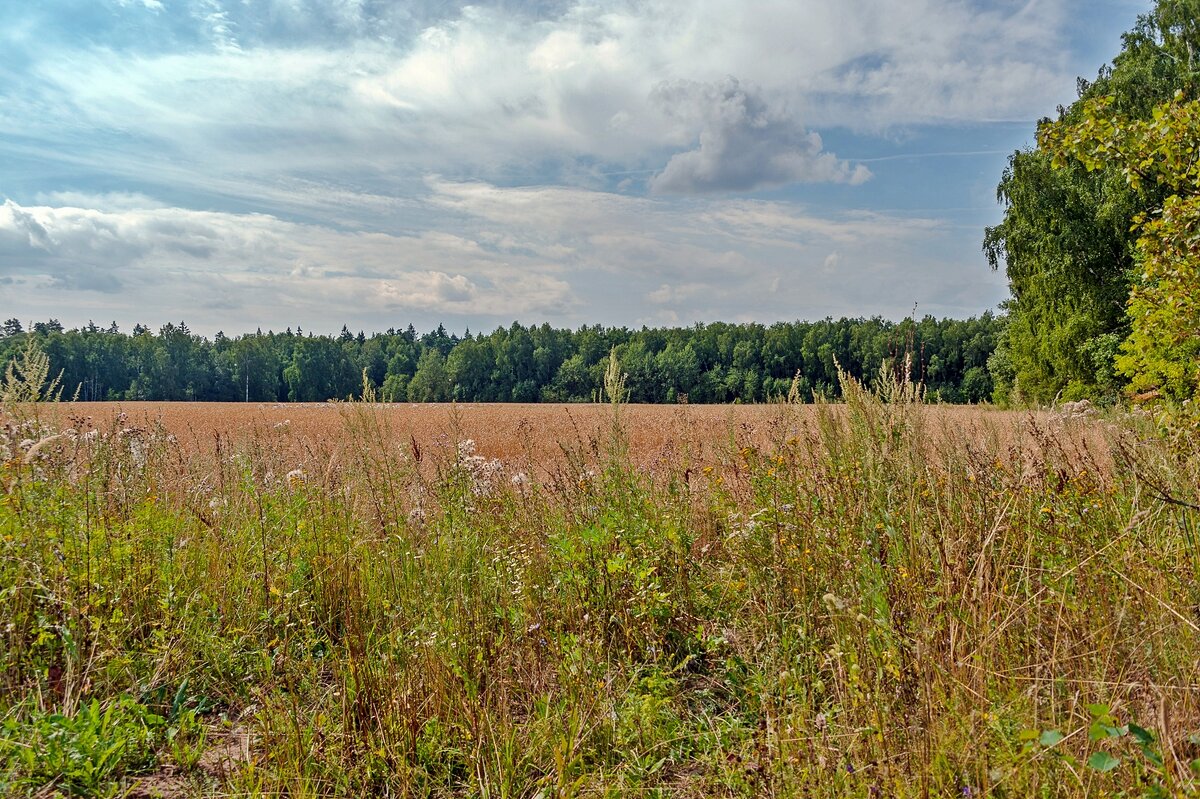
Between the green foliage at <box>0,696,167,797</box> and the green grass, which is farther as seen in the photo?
the green foliage at <box>0,696,167,797</box>

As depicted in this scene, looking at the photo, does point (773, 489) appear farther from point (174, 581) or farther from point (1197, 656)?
point (174, 581)

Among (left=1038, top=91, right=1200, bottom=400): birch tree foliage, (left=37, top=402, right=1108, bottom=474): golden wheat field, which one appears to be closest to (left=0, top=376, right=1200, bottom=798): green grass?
(left=37, top=402, right=1108, bottom=474): golden wheat field

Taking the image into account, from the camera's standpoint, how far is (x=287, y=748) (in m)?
2.86

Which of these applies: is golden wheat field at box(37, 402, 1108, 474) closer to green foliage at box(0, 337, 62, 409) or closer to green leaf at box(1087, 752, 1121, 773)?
green foliage at box(0, 337, 62, 409)

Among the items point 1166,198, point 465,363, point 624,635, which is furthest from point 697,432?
point 465,363

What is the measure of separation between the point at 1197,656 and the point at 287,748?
11.4 ft

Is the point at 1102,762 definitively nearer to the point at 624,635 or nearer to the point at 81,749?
the point at 624,635

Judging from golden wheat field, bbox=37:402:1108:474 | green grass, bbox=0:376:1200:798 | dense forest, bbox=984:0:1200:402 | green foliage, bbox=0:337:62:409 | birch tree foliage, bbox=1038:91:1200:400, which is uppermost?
dense forest, bbox=984:0:1200:402

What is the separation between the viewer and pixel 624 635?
12.4ft

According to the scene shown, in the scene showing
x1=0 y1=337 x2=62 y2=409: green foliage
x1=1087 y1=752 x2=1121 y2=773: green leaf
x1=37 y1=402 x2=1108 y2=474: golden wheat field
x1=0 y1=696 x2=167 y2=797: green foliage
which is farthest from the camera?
x1=37 y1=402 x2=1108 y2=474: golden wheat field

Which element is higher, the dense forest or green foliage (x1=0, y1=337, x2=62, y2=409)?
the dense forest

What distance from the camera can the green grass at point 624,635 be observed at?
2.40m

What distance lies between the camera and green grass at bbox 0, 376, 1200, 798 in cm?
240

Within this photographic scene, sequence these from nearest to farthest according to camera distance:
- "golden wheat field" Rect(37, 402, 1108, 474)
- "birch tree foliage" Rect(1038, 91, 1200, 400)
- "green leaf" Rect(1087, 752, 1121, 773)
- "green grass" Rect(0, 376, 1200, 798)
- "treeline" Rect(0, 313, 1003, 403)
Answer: "green leaf" Rect(1087, 752, 1121, 773), "green grass" Rect(0, 376, 1200, 798), "birch tree foliage" Rect(1038, 91, 1200, 400), "golden wheat field" Rect(37, 402, 1108, 474), "treeline" Rect(0, 313, 1003, 403)
